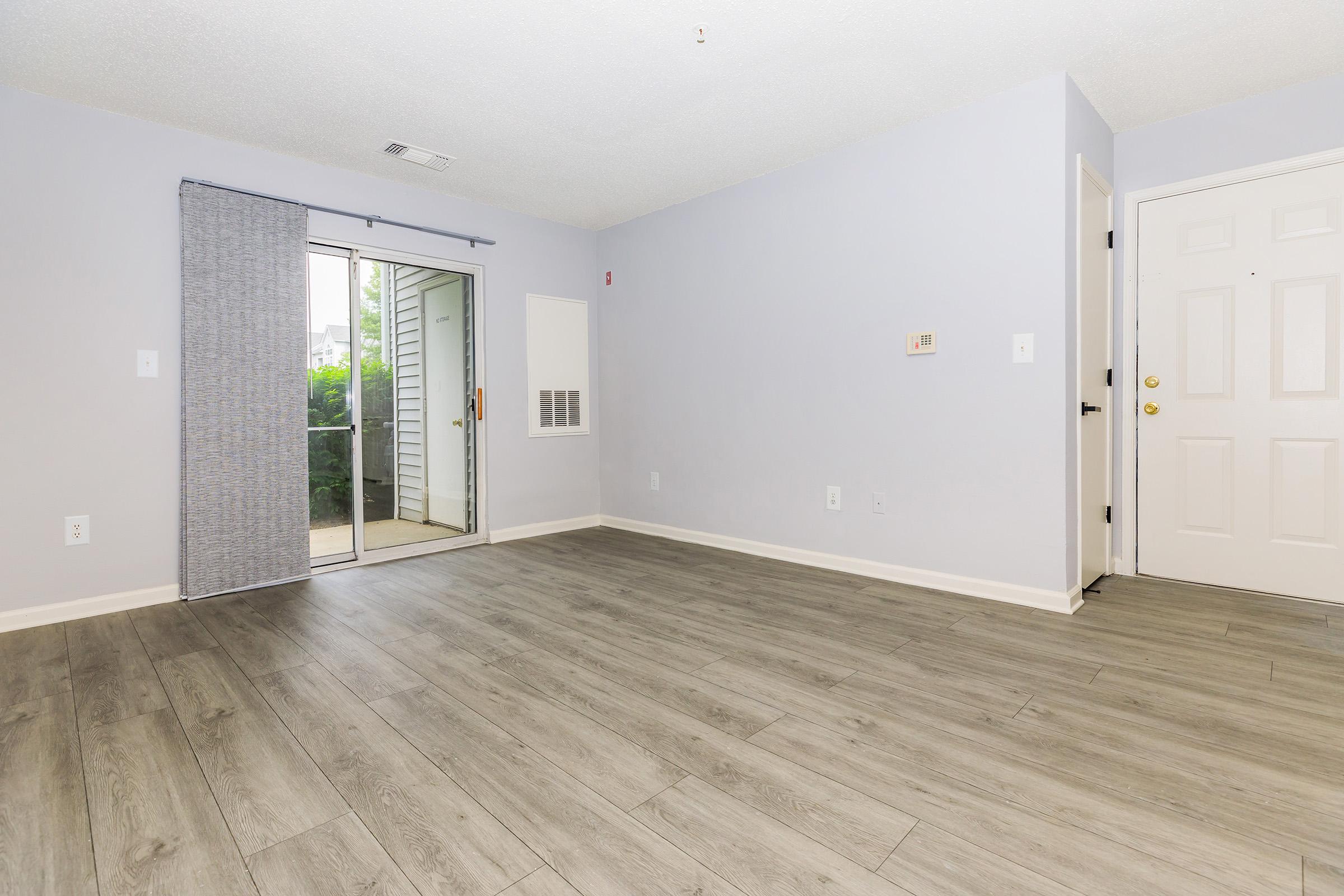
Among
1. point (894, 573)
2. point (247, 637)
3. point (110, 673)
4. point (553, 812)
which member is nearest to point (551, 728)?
point (553, 812)

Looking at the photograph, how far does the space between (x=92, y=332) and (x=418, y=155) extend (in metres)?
1.89

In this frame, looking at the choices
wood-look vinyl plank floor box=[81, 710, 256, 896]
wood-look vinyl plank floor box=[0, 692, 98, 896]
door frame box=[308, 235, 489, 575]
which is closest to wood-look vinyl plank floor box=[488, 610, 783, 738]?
wood-look vinyl plank floor box=[81, 710, 256, 896]

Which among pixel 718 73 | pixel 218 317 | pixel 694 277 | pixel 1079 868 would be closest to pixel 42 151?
pixel 218 317

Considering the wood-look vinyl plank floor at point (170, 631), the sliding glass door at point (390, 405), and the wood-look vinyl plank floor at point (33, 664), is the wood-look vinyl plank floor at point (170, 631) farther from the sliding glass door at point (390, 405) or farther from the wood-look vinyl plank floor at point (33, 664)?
the sliding glass door at point (390, 405)

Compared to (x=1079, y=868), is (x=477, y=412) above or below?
above

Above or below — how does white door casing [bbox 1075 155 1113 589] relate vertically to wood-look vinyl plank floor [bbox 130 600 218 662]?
above

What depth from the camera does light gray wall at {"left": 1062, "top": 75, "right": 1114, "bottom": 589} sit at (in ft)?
9.71

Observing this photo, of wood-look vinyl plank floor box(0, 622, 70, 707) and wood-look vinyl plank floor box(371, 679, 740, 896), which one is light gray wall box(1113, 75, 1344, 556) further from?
wood-look vinyl plank floor box(0, 622, 70, 707)

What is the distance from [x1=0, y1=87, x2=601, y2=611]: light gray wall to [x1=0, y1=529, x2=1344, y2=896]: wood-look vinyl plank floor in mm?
370

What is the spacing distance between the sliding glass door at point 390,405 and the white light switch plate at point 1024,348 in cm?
347

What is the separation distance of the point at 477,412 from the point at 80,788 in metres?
3.19

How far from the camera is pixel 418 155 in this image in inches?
147

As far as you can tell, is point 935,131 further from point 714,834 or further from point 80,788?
point 80,788

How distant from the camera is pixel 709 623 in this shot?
2.90 meters
